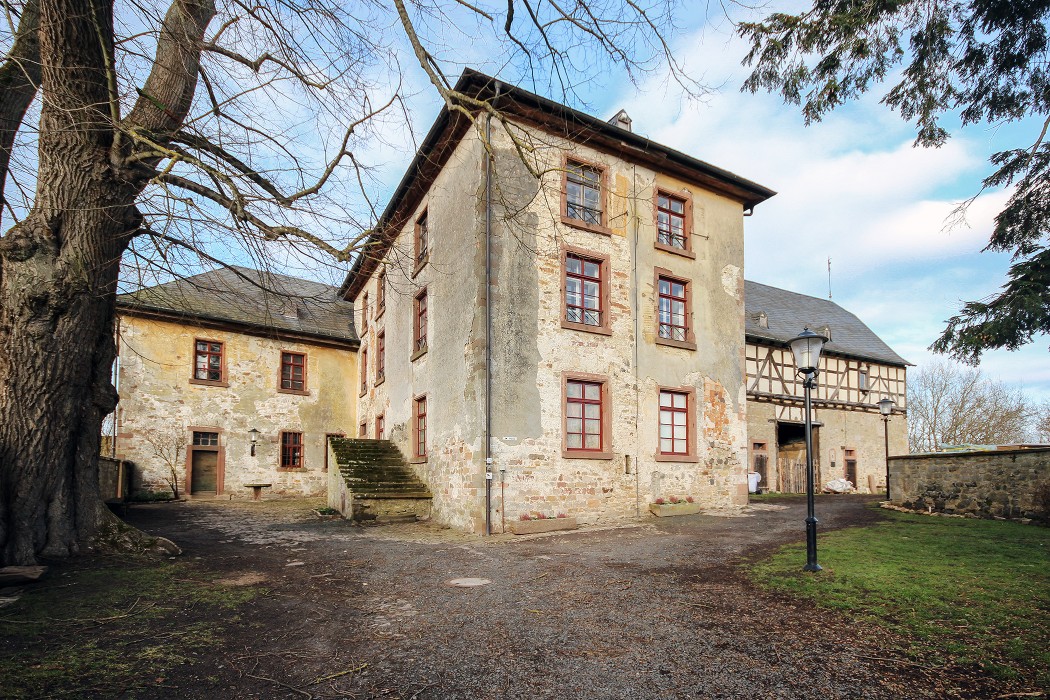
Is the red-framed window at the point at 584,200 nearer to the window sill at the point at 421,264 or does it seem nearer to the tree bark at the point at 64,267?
the window sill at the point at 421,264

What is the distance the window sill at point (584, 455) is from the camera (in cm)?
1149

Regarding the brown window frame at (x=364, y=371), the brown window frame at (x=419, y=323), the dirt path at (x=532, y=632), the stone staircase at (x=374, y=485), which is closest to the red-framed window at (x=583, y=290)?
the brown window frame at (x=419, y=323)

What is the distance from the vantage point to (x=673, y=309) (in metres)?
13.9

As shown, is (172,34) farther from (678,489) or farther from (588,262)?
(678,489)

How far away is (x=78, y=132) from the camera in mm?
5594

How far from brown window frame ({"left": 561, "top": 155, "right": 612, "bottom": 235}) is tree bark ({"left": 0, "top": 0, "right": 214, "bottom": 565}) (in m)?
7.45

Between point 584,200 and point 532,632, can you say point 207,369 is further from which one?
point 532,632

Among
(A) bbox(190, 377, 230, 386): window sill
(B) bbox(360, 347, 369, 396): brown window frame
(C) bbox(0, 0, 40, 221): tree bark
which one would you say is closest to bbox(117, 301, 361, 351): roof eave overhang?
(B) bbox(360, 347, 369, 396): brown window frame

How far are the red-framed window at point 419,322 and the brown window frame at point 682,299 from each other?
546 cm

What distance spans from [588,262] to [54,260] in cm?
917

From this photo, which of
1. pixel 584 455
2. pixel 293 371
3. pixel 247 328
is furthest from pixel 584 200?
pixel 293 371

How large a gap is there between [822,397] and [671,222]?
1408cm

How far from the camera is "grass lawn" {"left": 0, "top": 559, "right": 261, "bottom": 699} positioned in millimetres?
3412

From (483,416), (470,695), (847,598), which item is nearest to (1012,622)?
(847,598)
